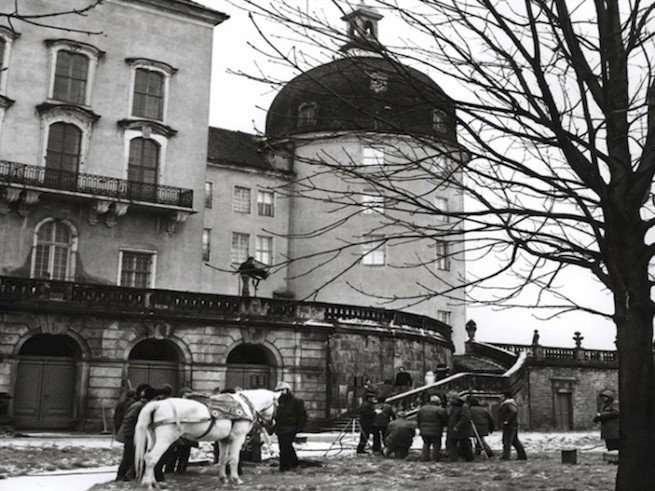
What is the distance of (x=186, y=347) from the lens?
95.6 ft

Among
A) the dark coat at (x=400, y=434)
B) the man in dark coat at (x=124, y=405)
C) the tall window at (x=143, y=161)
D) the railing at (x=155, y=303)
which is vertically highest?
the tall window at (x=143, y=161)

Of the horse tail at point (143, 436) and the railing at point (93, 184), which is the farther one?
the railing at point (93, 184)

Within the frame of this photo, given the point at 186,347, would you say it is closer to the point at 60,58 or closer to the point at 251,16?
the point at 60,58

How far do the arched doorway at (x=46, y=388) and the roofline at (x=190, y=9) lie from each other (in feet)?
52.6

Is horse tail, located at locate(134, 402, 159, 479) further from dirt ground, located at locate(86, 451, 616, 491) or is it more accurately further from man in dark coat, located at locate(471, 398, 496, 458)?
man in dark coat, located at locate(471, 398, 496, 458)

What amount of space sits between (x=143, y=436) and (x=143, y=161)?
2327 cm

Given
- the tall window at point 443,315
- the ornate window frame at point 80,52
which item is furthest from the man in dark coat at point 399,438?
the tall window at point 443,315

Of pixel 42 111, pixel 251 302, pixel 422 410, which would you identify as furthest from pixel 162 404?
pixel 42 111

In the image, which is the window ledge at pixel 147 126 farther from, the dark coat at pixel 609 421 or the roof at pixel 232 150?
the dark coat at pixel 609 421

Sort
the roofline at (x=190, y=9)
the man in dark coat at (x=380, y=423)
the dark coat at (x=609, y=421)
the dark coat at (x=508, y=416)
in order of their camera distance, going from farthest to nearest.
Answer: the roofline at (x=190, y=9) < the man in dark coat at (x=380, y=423) < the dark coat at (x=508, y=416) < the dark coat at (x=609, y=421)

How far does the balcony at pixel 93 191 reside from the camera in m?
30.5

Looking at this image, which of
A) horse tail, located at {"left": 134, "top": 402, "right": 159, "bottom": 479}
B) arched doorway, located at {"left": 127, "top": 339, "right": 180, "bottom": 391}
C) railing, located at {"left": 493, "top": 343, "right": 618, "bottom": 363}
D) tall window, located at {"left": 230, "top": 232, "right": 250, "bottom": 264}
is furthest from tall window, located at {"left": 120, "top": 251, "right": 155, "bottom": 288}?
railing, located at {"left": 493, "top": 343, "right": 618, "bottom": 363}

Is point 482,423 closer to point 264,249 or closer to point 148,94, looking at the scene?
point 148,94

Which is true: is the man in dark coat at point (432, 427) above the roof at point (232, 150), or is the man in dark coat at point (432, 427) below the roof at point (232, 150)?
below
